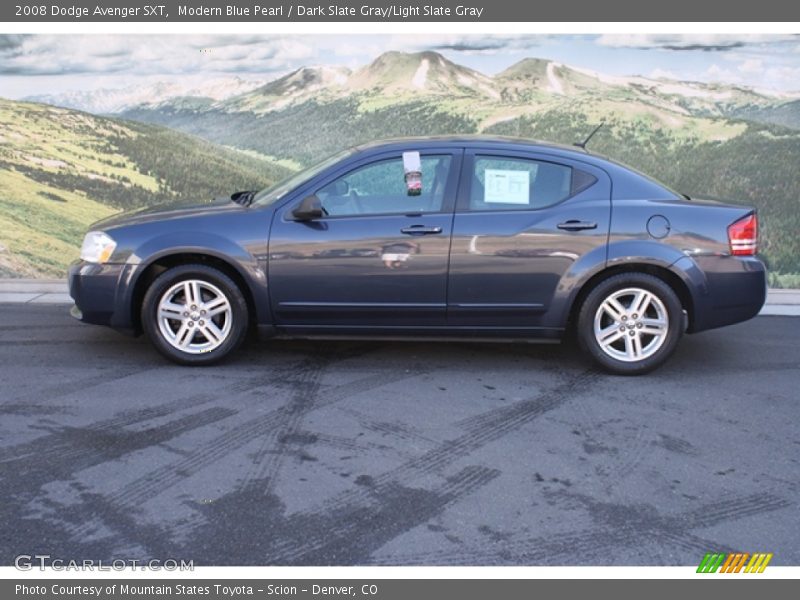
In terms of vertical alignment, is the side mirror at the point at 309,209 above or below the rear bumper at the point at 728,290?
above

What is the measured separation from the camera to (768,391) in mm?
5750

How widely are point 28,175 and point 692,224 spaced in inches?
274

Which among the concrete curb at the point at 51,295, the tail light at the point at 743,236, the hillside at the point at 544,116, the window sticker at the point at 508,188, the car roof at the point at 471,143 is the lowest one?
the concrete curb at the point at 51,295

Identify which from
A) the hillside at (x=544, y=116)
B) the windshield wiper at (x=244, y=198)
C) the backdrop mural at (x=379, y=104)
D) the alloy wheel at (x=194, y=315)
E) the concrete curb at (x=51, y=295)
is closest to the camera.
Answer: the alloy wheel at (x=194, y=315)

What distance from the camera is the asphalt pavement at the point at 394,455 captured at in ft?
12.1

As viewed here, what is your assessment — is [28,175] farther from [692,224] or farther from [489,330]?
[692,224]

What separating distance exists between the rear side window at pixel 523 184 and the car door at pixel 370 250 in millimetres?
176

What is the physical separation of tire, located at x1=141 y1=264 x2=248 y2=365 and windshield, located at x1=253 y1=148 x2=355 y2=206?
2.02 ft

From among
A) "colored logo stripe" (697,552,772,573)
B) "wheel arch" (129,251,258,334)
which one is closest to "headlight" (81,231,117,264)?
"wheel arch" (129,251,258,334)

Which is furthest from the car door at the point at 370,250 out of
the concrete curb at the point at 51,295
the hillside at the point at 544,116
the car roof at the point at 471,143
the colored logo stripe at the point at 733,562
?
the hillside at the point at 544,116

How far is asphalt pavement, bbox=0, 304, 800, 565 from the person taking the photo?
145 inches

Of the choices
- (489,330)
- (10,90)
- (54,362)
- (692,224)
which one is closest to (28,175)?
(10,90)

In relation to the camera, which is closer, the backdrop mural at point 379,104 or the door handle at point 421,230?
the door handle at point 421,230

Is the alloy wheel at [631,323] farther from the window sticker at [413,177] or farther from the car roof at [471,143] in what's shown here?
the window sticker at [413,177]
